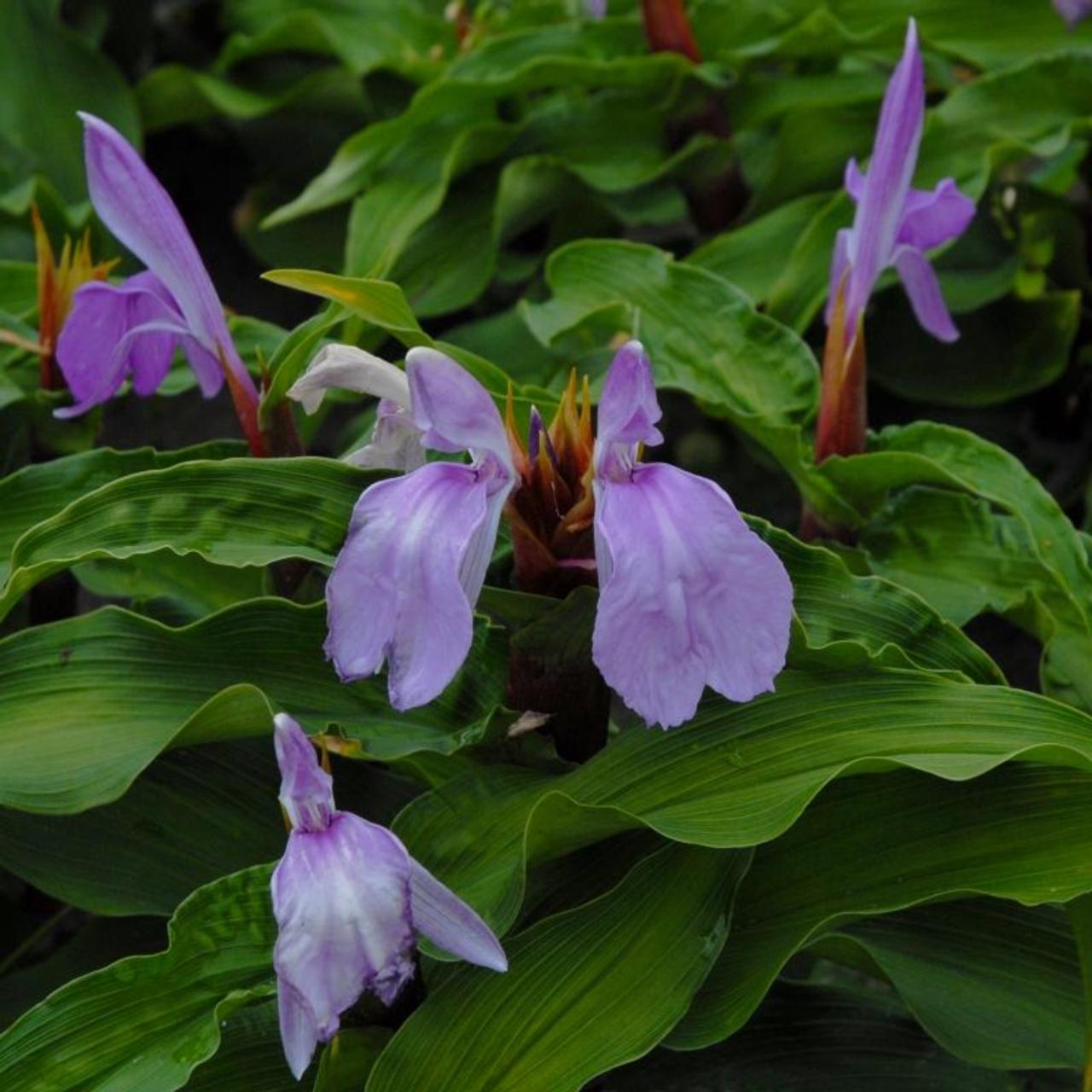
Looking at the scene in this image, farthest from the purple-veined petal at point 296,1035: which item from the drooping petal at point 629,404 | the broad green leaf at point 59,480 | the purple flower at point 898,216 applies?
the purple flower at point 898,216

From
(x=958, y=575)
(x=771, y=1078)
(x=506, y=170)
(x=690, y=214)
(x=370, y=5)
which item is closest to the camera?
(x=771, y=1078)

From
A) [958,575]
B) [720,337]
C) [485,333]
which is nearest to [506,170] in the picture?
[485,333]

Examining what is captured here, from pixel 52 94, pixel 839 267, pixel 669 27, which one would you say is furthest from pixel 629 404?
pixel 52 94

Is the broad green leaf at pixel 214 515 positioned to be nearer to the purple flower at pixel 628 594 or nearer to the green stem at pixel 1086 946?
the purple flower at pixel 628 594

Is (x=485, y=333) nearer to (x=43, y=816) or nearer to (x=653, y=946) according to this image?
(x=43, y=816)

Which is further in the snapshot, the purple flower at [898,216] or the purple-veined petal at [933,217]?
the purple-veined petal at [933,217]

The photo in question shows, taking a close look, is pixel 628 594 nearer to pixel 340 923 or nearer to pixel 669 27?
pixel 340 923

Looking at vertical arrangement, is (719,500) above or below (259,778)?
above
